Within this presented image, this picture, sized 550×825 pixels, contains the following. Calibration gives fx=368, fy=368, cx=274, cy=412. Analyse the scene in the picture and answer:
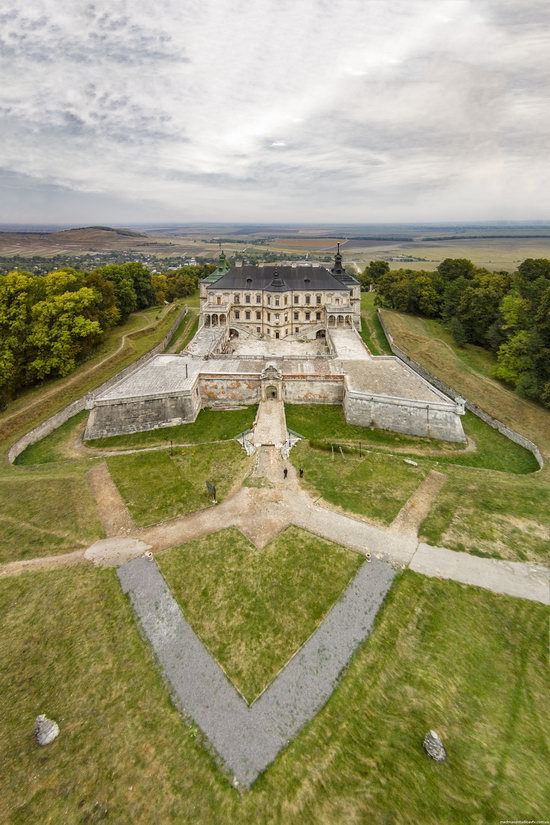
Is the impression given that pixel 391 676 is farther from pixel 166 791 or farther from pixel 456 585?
pixel 166 791

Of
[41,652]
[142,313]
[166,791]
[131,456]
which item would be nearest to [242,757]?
[166,791]

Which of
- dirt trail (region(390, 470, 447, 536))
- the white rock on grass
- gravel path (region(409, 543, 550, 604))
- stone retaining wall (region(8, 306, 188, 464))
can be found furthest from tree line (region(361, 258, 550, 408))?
stone retaining wall (region(8, 306, 188, 464))

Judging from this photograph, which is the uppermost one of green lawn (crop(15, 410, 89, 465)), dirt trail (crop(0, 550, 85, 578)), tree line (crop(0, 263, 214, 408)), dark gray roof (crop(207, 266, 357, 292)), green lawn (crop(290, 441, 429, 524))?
dark gray roof (crop(207, 266, 357, 292))

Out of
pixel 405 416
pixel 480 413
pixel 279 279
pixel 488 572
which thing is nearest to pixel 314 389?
pixel 405 416

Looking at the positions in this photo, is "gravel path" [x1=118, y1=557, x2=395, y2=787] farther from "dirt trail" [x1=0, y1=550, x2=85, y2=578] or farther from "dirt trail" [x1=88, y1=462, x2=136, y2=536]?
"dirt trail" [x1=88, y1=462, x2=136, y2=536]

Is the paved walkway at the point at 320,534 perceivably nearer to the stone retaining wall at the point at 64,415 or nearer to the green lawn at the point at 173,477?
the green lawn at the point at 173,477

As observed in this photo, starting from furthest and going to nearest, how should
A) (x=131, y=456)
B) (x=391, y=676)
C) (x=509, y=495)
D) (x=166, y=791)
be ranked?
(x=131, y=456), (x=509, y=495), (x=391, y=676), (x=166, y=791)

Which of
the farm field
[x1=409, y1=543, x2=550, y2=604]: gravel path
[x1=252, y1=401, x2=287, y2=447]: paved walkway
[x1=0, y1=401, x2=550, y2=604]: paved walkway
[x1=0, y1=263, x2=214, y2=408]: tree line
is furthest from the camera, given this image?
[x1=0, y1=263, x2=214, y2=408]: tree line

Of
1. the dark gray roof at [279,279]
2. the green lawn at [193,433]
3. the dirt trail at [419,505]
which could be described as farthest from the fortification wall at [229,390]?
the dark gray roof at [279,279]
